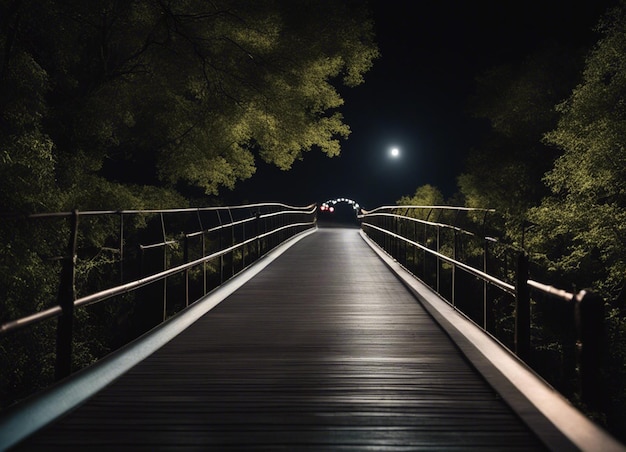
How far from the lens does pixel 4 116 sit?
13.6 m

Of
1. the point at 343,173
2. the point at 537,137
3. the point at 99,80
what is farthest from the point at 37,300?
the point at 343,173

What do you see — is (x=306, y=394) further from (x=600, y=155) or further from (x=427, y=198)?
(x=427, y=198)

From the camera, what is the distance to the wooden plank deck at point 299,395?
3734 mm

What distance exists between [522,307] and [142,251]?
3.58 meters

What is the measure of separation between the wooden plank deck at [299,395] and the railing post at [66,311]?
41cm

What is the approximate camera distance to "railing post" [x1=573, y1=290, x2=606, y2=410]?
387 centimetres

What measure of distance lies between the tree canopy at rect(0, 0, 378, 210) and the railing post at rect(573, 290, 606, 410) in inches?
411

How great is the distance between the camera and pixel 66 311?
484 centimetres

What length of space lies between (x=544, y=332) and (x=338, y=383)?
26.4 m

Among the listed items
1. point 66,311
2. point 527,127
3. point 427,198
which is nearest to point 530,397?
point 66,311

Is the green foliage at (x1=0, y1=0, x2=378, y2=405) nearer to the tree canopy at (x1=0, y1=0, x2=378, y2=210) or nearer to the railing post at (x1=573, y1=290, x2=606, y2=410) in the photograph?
the tree canopy at (x1=0, y1=0, x2=378, y2=210)

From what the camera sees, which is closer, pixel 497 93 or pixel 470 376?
pixel 470 376

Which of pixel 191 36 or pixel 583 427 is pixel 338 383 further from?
pixel 191 36

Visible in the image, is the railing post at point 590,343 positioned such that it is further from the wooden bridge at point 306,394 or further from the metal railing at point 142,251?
the metal railing at point 142,251
